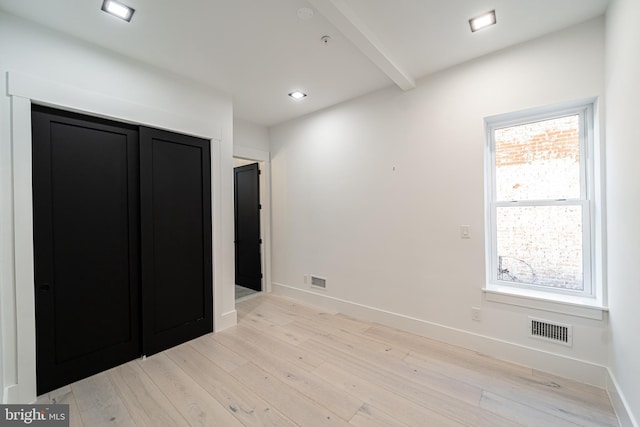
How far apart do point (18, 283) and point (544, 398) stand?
4.05m

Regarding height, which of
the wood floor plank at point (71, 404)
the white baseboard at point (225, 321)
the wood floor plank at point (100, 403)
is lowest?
the wood floor plank at point (100, 403)

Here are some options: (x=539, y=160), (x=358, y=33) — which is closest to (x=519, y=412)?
(x=539, y=160)

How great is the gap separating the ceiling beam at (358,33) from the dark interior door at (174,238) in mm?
1975

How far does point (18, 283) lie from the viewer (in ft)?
6.39

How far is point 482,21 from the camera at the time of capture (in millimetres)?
2125

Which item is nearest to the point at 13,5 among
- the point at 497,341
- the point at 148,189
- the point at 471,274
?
the point at 148,189

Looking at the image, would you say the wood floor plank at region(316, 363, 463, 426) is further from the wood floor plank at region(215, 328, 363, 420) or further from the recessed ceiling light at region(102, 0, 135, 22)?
the recessed ceiling light at region(102, 0, 135, 22)

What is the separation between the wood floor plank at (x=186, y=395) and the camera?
181 cm

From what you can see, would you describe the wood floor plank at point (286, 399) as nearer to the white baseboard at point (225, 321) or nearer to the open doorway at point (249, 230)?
the white baseboard at point (225, 321)

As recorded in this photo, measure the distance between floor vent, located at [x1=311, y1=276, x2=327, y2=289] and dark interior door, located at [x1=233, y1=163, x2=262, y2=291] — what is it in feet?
3.76

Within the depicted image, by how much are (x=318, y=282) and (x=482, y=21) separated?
354 cm

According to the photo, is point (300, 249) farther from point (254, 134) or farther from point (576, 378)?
point (576, 378)

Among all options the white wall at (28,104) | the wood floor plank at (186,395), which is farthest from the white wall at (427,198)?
the white wall at (28,104)

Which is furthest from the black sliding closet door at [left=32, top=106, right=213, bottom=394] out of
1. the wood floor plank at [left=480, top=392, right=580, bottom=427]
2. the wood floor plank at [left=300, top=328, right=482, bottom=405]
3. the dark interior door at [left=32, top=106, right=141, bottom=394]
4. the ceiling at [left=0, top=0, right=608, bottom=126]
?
the wood floor plank at [left=480, top=392, right=580, bottom=427]
